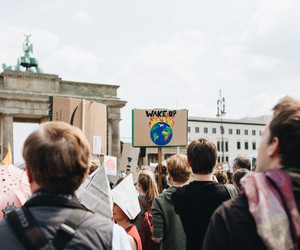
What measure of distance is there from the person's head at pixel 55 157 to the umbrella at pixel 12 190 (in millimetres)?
1255

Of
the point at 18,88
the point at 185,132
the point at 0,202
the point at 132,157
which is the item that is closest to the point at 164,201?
→ the point at 0,202

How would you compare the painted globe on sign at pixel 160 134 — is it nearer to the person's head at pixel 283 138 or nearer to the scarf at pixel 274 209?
the person's head at pixel 283 138

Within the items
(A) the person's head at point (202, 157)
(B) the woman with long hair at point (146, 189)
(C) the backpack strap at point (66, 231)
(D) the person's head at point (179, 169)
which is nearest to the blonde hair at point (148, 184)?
(B) the woman with long hair at point (146, 189)

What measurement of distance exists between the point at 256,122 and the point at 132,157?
7813 cm

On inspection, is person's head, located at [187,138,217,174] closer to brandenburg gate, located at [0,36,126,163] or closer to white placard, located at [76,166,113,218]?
white placard, located at [76,166,113,218]

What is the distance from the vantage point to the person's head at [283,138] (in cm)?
163

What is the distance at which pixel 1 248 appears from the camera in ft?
5.32

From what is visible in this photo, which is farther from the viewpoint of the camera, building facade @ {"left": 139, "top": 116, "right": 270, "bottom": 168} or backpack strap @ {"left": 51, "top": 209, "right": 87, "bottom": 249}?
building facade @ {"left": 139, "top": 116, "right": 270, "bottom": 168}

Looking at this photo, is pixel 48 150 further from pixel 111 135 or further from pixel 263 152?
pixel 111 135

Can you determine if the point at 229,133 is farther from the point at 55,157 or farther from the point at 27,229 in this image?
the point at 27,229

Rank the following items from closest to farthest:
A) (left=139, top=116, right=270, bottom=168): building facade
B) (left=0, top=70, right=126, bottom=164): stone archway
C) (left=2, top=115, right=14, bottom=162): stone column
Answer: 1. (left=2, top=115, right=14, bottom=162): stone column
2. (left=0, top=70, right=126, bottom=164): stone archway
3. (left=139, top=116, right=270, bottom=168): building facade

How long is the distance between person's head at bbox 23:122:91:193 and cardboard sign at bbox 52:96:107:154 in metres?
4.19

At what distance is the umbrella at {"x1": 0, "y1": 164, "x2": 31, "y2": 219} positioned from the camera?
2.95 meters

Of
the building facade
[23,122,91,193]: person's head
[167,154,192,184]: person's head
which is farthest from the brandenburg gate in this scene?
the building facade
